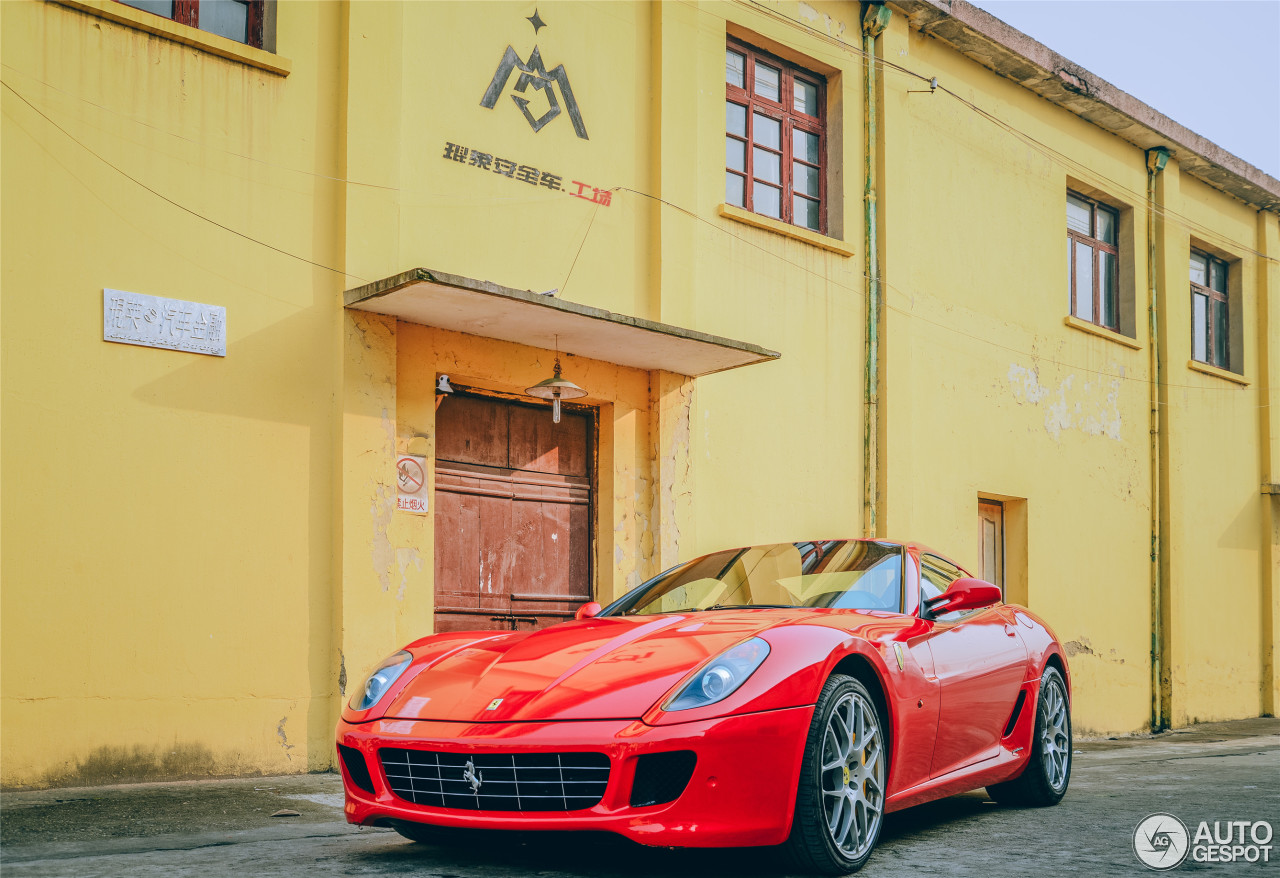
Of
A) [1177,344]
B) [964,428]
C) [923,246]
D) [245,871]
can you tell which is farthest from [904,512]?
[245,871]

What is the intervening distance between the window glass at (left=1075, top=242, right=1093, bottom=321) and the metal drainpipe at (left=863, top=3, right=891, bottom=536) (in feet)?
13.7

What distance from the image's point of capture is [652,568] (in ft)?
31.2

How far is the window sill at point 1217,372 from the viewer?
51.9ft

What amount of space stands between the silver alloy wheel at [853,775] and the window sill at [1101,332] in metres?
10.5

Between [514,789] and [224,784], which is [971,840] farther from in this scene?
[224,784]

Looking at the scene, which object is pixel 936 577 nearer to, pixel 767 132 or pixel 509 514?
pixel 509 514

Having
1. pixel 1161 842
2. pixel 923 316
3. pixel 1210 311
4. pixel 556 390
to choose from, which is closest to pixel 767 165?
pixel 923 316

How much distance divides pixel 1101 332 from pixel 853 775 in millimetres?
11328

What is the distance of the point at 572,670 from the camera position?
4215 mm

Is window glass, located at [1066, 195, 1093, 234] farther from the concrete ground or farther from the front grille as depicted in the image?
the front grille

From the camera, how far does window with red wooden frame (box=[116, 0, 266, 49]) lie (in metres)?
7.49

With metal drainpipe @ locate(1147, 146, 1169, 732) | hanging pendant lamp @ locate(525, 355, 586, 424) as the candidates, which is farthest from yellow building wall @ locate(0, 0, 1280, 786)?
metal drainpipe @ locate(1147, 146, 1169, 732)

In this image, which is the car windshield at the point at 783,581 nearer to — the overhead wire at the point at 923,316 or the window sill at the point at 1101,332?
the overhead wire at the point at 923,316

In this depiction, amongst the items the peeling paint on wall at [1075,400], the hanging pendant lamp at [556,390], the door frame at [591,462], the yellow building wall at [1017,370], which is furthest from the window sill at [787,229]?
the peeling paint on wall at [1075,400]
